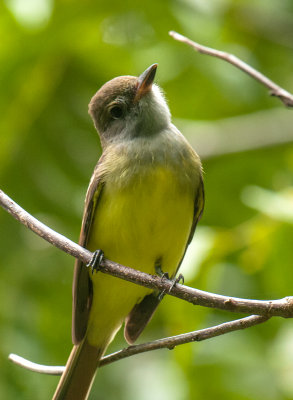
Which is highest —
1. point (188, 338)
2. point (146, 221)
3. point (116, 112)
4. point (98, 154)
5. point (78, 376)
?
point (116, 112)

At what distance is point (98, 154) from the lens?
6359 mm

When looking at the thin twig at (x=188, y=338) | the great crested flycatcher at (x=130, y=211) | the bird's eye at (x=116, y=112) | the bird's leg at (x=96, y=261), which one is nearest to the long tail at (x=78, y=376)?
the great crested flycatcher at (x=130, y=211)

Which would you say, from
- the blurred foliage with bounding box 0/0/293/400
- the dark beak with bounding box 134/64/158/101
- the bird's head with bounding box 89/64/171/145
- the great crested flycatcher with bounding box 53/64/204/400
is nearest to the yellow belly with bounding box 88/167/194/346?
the great crested flycatcher with bounding box 53/64/204/400

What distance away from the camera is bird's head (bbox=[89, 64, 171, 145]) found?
4781 millimetres

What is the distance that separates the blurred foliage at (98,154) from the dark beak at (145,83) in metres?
1.03

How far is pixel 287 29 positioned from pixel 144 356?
A: 301 centimetres

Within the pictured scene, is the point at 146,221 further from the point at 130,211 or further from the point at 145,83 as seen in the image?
the point at 145,83

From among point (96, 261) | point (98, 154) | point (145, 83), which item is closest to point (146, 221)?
point (96, 261)

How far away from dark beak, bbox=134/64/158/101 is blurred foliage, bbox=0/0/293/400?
3.39ft

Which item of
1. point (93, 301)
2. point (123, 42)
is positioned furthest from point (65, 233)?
point (123, 42)

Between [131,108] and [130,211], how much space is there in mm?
852

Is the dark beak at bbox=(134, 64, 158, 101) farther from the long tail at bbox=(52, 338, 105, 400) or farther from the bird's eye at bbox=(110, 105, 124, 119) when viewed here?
the long tail at bbox=(52, 338, 105, 400)

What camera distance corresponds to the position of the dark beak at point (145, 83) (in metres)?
4.75

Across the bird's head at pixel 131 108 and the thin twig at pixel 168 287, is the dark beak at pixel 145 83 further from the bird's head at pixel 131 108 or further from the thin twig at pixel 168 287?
the thin twig at pixel 168 287
